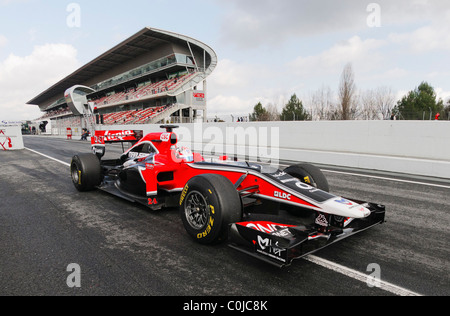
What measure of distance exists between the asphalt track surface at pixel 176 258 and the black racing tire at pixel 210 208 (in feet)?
0.65

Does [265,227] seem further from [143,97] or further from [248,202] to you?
[143,97]

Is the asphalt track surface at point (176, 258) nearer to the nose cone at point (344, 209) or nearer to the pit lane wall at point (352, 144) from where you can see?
the nose cone at point (344, 209)

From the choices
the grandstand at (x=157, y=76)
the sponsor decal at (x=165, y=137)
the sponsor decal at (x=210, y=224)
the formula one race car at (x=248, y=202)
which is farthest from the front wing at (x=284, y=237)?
the grandstand at (x=157, y=76)

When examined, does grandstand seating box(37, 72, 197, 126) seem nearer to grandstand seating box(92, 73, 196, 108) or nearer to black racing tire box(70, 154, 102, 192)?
grandstand seating box(92, 73, 196, 108)

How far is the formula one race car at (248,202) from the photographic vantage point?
106 inches

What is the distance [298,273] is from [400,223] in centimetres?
222

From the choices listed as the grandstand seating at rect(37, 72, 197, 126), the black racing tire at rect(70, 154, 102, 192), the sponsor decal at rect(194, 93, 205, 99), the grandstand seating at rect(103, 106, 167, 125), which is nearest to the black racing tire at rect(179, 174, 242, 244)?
the black racing tire at rect(70, 154, 102, 192)

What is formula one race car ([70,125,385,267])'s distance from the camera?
270cm

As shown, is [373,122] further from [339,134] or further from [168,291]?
[168,291]

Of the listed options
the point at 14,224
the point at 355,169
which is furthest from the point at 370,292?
the point at 355,169

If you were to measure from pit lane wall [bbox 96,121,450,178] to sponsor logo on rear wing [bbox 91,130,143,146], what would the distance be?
20.0 ft

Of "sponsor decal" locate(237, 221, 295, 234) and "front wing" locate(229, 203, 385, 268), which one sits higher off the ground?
"sponsor decal" locate(237, 221, 295, 234)
